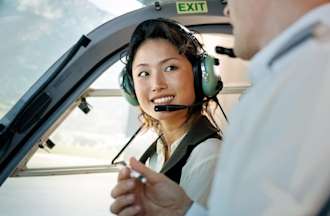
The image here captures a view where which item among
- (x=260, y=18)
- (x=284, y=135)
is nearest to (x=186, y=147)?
(x=260, y=18)

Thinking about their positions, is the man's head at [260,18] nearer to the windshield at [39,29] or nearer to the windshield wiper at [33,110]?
the windshield wiper at [33,110]

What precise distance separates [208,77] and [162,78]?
0.16 m

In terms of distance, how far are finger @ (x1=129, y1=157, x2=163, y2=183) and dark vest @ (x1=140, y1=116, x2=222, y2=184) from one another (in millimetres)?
308

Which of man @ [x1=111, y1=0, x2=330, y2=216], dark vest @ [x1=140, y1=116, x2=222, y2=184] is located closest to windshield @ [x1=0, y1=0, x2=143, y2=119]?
dark vest @ [x1=140, y1=116, x2=222, y2=184]

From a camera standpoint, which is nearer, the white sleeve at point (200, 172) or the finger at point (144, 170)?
the finger at point (144, 170)

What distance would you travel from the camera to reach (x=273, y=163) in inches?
18.1

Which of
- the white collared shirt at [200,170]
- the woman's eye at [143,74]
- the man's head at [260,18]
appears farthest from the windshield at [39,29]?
the man's head at [260,18]

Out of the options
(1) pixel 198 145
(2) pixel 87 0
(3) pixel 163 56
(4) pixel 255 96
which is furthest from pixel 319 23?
(2) pixel 87 0

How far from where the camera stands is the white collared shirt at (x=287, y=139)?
448 mm

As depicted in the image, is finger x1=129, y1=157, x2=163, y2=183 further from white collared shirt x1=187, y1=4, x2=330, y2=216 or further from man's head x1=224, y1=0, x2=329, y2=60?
white collared shirt x1=187, y1=4, x2=330, y2=216

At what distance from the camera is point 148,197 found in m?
0.98

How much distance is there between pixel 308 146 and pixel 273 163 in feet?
0.14

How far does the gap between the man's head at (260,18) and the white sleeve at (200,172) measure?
0.49 metres

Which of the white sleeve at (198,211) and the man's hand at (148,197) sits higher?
the white sleeve at (198,211)
